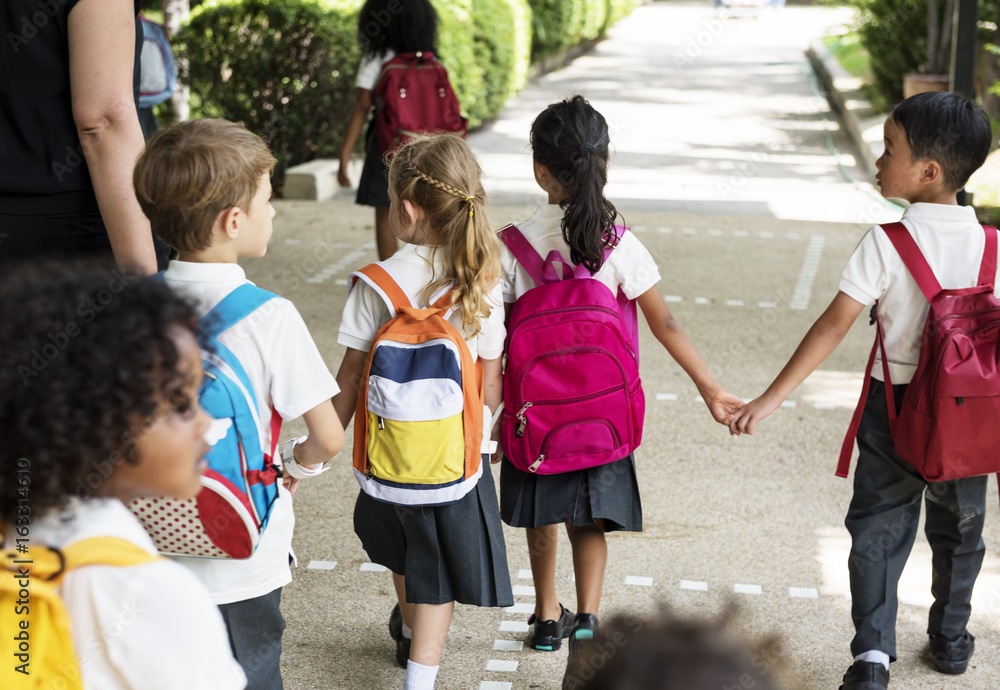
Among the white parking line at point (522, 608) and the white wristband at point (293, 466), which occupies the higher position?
the white wristband at point (293, 466)

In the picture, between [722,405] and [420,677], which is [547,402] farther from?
[420,677]

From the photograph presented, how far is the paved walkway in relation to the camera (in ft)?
9.43

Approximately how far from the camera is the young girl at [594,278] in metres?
2.54

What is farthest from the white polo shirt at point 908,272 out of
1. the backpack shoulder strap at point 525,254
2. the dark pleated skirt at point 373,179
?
the dark pleated skirt at point 373,179

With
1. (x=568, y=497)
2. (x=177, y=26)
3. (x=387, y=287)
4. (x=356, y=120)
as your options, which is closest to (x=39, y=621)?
(x=387, y=287)

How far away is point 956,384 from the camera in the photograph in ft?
7.82

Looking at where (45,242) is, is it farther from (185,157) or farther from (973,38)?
(973,38)

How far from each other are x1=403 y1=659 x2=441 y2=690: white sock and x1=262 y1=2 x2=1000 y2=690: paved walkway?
29 centimetres

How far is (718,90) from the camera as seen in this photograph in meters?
16.4

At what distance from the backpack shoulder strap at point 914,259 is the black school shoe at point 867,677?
96 cm

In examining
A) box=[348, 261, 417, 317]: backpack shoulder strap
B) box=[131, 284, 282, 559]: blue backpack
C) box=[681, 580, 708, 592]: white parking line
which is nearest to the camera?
box=[131, 284, 282, 559]: blue backpack

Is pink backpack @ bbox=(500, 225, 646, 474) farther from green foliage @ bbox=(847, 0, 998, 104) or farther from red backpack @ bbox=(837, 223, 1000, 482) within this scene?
green foliage @ bbox=(847, 0, 998, 104)

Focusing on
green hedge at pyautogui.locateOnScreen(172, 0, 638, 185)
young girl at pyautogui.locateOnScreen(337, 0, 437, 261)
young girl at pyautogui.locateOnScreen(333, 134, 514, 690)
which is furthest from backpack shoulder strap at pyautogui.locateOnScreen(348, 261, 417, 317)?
green hedge at pyautogui.locateOnScreen(172, 0, 638, 185)

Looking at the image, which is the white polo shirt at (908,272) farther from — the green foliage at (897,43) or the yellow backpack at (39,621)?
the green foliage at (897,43)
